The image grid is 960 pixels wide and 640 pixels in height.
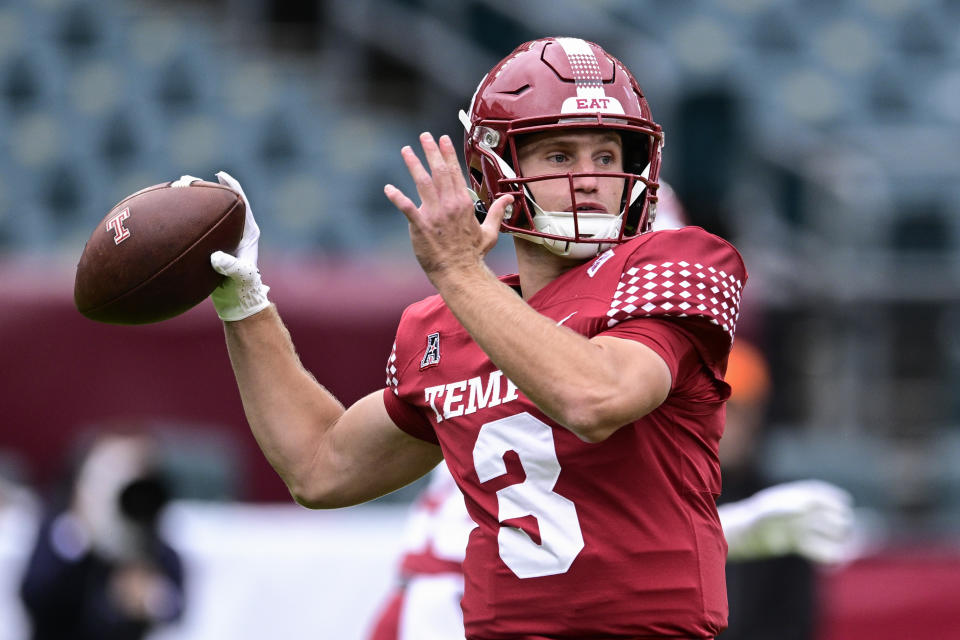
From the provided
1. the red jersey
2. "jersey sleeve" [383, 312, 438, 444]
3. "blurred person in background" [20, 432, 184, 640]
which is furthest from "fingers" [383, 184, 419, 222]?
"blurred person in background" [20, 432, 184, 640]

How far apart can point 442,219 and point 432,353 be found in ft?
1.28

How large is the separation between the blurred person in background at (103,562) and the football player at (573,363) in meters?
2.46

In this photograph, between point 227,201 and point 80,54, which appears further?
point 80,54

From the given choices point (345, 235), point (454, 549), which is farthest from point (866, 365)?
point (454, 549)

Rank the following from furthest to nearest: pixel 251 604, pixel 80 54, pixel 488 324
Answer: pixel 80 54
pixel 251 604
pixel 488 324

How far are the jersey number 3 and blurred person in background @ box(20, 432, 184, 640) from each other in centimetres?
269

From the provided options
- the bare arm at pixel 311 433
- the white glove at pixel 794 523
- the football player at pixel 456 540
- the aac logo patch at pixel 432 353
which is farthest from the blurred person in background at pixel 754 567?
the aac logo patch at pixel 432 353

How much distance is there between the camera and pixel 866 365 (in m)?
7.16

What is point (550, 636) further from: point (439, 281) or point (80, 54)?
point (80, 54)

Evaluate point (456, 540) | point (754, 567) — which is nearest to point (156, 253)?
point (456, 540)

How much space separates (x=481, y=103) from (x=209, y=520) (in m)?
3.03

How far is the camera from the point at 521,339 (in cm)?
213

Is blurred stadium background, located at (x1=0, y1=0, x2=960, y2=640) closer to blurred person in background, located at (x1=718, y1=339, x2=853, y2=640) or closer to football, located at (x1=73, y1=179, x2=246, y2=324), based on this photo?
blurred person in background, located at (x1=718, y1=339, x2=853, y2=640)

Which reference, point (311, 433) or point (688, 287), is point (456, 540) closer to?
point (311, 433)
